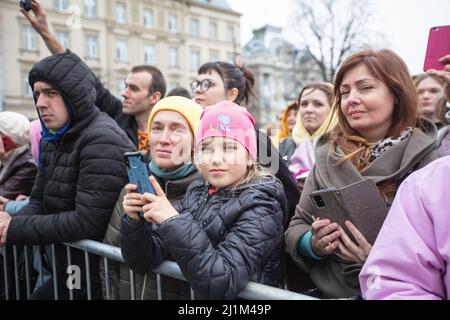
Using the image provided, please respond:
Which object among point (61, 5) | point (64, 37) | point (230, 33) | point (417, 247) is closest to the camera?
point (417, 247)

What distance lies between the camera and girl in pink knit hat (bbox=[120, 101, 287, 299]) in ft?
4.91

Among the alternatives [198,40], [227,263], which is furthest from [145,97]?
[198,40]

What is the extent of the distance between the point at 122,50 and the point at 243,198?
122 ft

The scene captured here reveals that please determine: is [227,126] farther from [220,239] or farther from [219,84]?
[219,84]

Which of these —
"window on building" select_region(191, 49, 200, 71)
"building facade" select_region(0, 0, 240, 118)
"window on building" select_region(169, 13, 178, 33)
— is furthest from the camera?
"window on building" select_region(191, 49, 200, 71)

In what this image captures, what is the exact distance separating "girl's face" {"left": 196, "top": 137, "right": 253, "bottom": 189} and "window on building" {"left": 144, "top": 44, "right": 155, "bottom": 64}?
38360 millimetres

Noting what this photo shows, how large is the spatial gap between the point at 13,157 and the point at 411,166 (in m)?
3.12

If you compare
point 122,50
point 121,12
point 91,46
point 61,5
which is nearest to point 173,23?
point 121,12

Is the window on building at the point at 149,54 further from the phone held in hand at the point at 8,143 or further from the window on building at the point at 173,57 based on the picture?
the phone held in hand at the point at 8,143

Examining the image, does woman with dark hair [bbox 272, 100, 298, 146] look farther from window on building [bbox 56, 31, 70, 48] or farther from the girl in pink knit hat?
window on building [bbox 56, 31, 70, 48]

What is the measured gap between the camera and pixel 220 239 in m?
1.71

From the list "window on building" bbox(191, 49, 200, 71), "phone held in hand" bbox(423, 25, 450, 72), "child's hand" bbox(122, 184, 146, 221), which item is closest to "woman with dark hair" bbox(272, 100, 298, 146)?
"phone held in hand" bbox(423, 25, 450, 72)

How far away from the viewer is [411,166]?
1.71 meters
